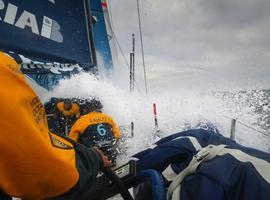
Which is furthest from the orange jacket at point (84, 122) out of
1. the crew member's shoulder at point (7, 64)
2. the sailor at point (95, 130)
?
the crew member's shoulder at point (7, 64)

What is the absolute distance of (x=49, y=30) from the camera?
10.0 feet

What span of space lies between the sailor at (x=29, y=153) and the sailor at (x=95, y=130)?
199 centimetres

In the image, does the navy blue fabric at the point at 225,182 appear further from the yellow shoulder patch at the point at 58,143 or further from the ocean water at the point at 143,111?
the ocean water at the point at 143,111

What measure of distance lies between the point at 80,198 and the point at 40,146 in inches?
8.3

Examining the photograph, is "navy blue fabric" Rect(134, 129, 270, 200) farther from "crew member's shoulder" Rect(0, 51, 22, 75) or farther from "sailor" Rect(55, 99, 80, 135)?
"sailor" Rect(55, 99, 80, 135)

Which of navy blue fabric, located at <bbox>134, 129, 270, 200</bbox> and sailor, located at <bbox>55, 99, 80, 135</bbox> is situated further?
sailor, located at <bbox>55, 99, 80, 135</bbox>

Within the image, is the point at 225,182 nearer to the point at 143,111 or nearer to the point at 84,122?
the point at 84,122

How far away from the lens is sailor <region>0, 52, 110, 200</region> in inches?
30.1

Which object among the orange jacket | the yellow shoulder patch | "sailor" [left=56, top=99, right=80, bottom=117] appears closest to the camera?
the yellow shoulder patch

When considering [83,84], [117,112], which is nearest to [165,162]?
[83,84]

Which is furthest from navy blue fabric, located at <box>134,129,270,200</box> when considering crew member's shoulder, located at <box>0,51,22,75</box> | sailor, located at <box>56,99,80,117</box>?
sailor, located at <box>56,99,80,117</box>

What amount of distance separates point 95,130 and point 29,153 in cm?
218

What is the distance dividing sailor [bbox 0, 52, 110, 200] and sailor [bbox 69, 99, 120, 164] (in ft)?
6.51

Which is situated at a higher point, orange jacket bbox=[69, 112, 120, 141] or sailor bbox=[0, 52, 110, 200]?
sailor bbox=[0, 52, 110, 200]
